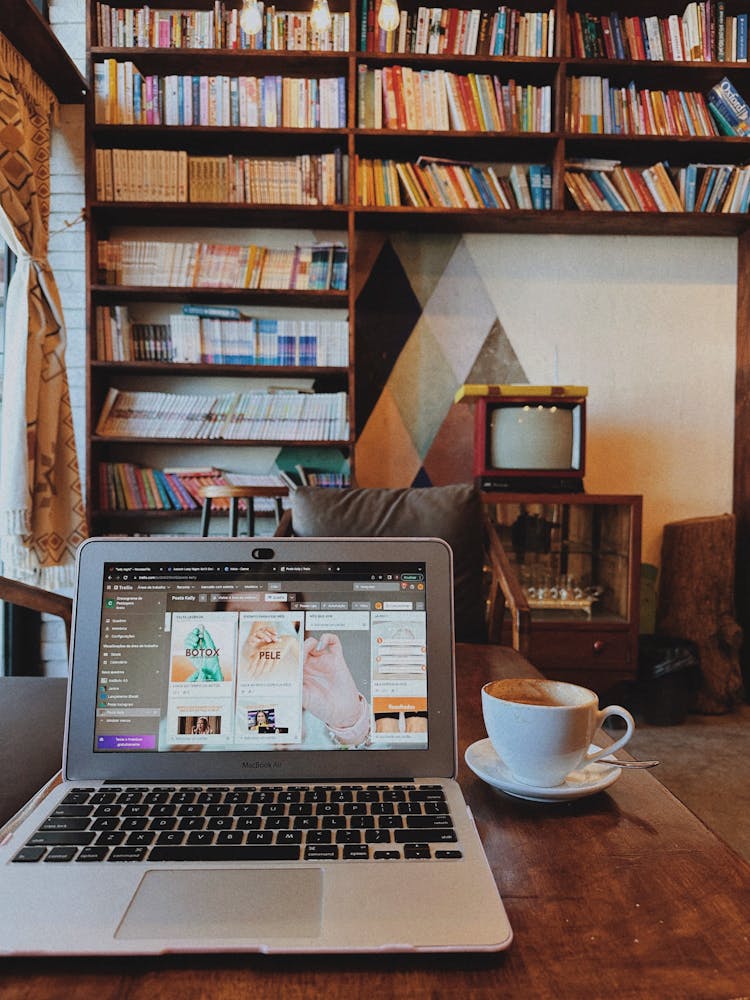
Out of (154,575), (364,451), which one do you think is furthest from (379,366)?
(154,575)

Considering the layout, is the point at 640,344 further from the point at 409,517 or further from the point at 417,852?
the point at 417,852

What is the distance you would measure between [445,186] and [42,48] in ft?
5.10

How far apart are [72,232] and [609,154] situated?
234cm

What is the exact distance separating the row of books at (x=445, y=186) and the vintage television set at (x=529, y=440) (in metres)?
0.82

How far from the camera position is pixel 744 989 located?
1.31 ft

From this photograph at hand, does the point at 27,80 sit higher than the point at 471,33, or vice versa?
the point at 471,33

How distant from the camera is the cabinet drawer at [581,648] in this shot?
2.70 m

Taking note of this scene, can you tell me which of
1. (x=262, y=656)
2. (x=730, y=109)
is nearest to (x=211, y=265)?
(x=730, y=109)

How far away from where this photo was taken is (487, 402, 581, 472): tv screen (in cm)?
278

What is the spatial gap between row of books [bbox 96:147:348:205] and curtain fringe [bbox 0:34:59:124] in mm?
Answer: 240

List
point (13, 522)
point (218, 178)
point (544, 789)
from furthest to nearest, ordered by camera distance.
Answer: point (218, 178), point (13, 522), point (544, 789)

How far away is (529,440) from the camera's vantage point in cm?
278

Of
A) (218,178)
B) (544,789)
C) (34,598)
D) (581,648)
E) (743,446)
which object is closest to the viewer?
(544,789)

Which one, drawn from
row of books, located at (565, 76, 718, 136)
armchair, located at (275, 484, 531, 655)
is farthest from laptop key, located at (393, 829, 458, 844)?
row of books, located at (565, 76, 718, 136)
